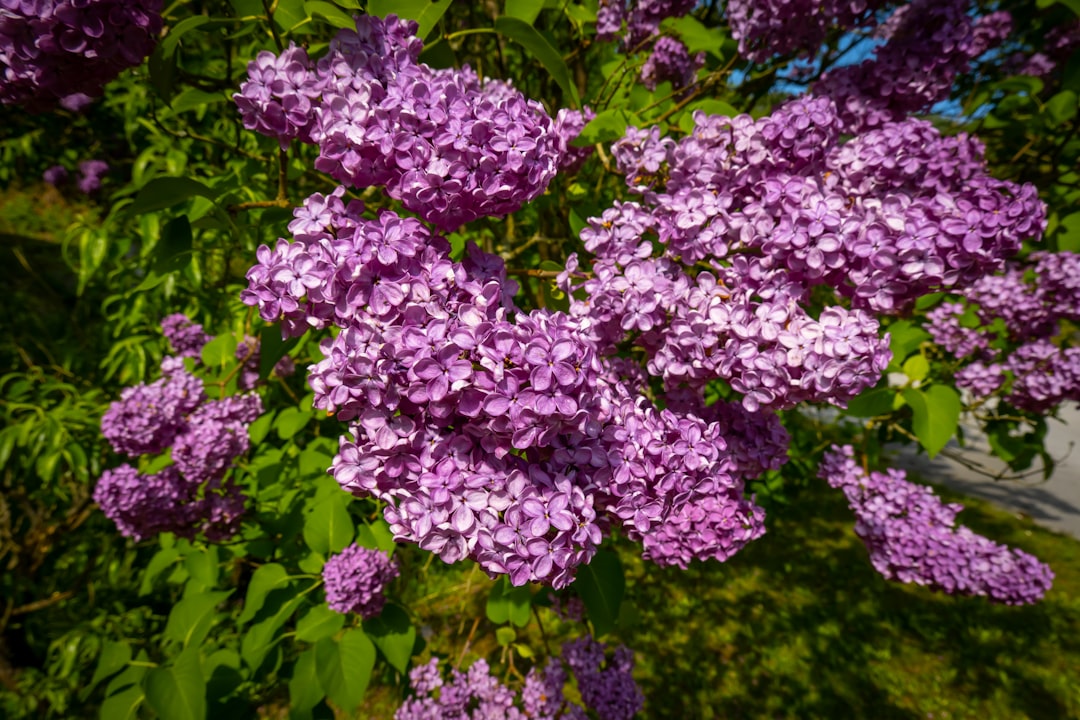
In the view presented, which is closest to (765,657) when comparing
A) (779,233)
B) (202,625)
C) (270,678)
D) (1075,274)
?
(1075,274)

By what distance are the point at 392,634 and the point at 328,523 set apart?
72 centimetres

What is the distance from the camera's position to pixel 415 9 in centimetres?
138

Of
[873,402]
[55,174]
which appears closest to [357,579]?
[873,402]

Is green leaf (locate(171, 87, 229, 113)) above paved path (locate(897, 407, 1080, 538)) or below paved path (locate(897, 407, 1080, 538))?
above

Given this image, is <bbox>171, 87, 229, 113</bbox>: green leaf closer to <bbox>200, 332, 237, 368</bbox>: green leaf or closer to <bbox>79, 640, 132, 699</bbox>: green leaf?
<bbox>200, 332, 237, 368</bbox>: green leaf

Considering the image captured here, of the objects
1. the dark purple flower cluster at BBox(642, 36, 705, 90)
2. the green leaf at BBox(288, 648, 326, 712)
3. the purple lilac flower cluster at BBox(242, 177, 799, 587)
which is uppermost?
the dark purple flower cluster at BBox(642, 36, 705, 90)

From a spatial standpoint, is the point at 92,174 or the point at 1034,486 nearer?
the point at 92,174

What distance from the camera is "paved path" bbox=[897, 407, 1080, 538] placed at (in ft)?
32.6

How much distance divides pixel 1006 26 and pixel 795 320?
3758mm

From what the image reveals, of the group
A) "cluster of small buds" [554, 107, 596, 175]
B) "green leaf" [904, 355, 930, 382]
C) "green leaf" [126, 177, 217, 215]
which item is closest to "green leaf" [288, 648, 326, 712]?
"green leaf" [126, 177, 217, 215]

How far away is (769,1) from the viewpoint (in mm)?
2367

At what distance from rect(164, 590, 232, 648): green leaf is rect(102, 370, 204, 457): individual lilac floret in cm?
82

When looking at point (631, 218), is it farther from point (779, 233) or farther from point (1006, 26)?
point (1006, 26)

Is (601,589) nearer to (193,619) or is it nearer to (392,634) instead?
(392,634)
